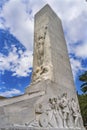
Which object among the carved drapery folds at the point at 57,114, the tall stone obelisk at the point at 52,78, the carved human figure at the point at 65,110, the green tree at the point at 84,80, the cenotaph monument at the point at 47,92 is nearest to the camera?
the cenotaph monument at the point at 47,92

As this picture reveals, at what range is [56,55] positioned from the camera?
36.6ft

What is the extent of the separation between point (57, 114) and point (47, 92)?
98 cm

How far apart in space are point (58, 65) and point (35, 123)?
14.4 ft

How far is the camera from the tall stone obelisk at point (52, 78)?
8211mm

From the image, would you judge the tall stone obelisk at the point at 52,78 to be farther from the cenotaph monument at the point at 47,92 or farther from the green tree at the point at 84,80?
the green tree at the point at 84,80

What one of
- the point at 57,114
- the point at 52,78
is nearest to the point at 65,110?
the point at 57,114

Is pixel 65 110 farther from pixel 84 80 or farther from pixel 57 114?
pixel 84 80

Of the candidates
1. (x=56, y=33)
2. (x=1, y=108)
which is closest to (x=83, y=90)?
(x=56, y=33)

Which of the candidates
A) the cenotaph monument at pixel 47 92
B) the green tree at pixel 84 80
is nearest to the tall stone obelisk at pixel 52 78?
the cenotaph monument at pixel 47 92

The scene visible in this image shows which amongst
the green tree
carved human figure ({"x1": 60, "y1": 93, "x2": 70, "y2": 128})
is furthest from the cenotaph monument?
the green tree

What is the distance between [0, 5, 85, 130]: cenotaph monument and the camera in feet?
23.5

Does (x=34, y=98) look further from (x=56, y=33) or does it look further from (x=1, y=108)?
(x=56, y=33)

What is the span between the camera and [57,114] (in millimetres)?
8531

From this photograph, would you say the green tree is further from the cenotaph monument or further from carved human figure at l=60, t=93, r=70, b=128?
carved human figure at l=60, t=93, r=70, b=128
